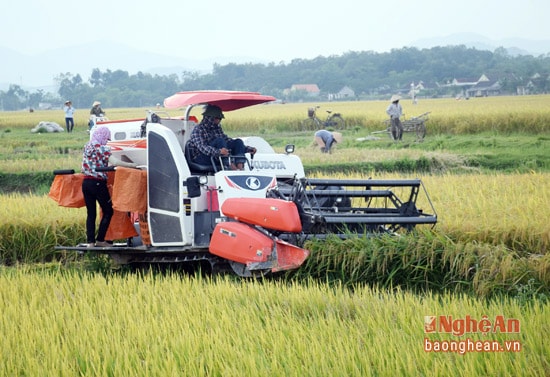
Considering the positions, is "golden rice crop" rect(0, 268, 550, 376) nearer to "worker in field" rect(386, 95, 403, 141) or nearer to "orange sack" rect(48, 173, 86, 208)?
"orange sack" rect(48, 173, 86, 208)

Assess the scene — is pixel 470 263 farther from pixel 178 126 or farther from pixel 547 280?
pixel 178 126

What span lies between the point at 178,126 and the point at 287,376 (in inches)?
225

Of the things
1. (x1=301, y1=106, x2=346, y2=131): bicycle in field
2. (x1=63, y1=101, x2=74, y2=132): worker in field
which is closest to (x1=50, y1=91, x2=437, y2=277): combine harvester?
(x1=301, y1=106, x2=346, y2=131): bicycle in field

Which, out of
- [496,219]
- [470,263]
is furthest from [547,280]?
[496,219]

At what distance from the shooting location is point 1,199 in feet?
46.0

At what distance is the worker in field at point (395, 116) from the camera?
26.2m

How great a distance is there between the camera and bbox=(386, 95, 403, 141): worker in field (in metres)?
26.2

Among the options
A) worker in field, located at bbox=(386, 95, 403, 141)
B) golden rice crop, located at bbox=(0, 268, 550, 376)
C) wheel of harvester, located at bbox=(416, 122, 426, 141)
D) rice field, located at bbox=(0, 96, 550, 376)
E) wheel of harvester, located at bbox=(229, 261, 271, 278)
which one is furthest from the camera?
worker in field, located at bbox=(386, 95, 403, 141)

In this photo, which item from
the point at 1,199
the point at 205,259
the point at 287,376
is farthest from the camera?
the point at 1,199

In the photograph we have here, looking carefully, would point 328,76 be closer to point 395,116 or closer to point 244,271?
point 395,116

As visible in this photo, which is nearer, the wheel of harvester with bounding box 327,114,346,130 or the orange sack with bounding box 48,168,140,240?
the orange sack with bounding box 48,168,140,240

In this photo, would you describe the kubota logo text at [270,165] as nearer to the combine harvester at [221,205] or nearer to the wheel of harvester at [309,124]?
the combine harvester at [221,205]

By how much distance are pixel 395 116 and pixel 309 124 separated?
31.4 feet

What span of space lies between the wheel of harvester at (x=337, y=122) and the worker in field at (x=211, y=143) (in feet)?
80.3
